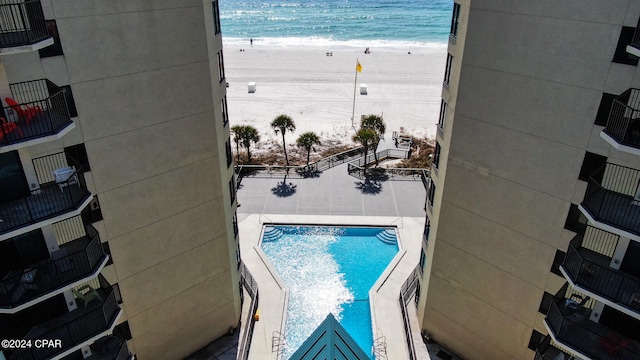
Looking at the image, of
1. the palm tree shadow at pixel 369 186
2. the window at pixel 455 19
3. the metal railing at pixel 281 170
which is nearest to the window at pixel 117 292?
the window at pixel 455 19

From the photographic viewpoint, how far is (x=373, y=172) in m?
47.2

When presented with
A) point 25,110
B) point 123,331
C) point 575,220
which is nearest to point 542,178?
point 575,220

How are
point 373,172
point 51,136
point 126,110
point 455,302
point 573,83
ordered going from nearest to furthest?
point 51,136 → point 573,83 → point 126,110 → point 455,302 → point 373,172

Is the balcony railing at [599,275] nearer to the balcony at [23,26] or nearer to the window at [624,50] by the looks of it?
the window at [624,50]

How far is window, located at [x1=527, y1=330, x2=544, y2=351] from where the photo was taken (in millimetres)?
21922

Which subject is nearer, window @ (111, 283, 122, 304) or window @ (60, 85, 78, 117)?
window @ (60, 85, 78, 117)

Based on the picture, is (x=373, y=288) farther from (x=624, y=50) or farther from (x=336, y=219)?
(x=624, y=50)

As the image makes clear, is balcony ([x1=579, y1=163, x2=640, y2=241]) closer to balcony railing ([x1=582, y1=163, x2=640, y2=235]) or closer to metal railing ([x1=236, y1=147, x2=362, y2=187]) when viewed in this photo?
balcony railing ([x1=582, y1=163, x2=640, y2=235])

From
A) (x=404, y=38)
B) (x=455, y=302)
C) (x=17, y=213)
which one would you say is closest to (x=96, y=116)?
(x=17, y=213)

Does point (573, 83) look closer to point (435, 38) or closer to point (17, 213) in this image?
point (17, 213)

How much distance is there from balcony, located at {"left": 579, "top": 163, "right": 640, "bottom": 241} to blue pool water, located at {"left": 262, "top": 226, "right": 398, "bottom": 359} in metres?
16.3

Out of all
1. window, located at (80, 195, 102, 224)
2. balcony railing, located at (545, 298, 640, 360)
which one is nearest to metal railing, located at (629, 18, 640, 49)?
balcony railing, located at (545, 298, 640, 360)

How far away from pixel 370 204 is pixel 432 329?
643 inches

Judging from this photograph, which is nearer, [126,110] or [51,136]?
[51,136]
